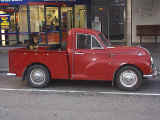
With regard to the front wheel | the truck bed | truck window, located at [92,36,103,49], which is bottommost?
the front wheel

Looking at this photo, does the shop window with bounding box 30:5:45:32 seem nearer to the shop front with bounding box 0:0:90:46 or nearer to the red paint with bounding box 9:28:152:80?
the shop front with bounding box 0:0:90:46

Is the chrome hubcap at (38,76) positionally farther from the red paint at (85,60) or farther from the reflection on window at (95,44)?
the reflection on window at (95,44)

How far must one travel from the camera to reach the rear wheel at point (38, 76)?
26.3 ft

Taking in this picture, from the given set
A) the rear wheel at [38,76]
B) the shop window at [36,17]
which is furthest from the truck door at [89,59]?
the shop window at [36,17]

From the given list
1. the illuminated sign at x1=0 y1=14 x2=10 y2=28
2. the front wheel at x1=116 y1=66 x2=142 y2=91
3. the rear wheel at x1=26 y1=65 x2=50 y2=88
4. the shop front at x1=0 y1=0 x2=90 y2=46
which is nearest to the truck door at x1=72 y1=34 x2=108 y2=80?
the front wheel at x1=116 y1=66 x2=142 y2=91

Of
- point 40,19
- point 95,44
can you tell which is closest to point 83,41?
point 95,44

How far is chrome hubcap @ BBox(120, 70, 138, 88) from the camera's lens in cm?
759

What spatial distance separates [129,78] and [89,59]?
1.27 m

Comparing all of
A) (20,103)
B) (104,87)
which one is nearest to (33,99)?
(20,103)

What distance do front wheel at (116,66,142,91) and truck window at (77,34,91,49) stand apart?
122cm

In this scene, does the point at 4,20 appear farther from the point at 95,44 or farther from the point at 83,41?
the point at 95,44

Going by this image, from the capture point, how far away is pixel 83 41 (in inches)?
310

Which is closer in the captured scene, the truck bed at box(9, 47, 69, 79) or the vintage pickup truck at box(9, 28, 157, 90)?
the vintage pickup truck at box(9, 28, 157, 90)

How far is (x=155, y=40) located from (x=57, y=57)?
377 inches
